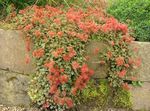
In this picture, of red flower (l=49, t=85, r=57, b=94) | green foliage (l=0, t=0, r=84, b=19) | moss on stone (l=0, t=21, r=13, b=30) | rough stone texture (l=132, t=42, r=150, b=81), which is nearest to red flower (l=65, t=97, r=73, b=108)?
red flower (l=49, t=85, r=57, b=94)

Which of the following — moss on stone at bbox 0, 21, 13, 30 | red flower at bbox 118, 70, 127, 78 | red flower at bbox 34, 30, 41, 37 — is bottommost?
red flower at bbox 118, 70, 127, 78

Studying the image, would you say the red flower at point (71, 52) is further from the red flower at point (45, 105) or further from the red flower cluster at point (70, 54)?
the red flower at point (45, 105)

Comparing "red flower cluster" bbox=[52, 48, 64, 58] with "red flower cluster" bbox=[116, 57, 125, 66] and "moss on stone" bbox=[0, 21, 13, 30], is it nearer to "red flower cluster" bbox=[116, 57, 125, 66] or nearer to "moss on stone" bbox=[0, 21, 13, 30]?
"red flower cluster" bbox=[116, 57, 125, 66]

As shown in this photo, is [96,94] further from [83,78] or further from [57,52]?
[57,52]

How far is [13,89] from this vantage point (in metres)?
4.59

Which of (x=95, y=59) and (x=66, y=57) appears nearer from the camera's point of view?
(x=66, y=57)

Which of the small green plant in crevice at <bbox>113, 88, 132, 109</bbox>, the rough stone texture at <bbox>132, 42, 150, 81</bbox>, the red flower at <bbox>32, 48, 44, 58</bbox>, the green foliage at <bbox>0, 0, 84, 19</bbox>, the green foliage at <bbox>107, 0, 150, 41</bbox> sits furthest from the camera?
the green foliage at <bbox>0, 0, 84, 19</bbox>

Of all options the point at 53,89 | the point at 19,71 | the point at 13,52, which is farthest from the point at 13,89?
the point at 53,89

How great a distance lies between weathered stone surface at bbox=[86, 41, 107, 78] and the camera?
4.31 metres

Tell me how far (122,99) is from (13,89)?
4.07ft

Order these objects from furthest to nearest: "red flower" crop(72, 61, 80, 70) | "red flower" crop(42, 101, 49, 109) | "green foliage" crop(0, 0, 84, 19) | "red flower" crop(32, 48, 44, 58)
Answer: "green foliage" crop(0, 0, 84, 19), "red flower" crop(42, 101, 49, 109), "red flower" crop(32, 48, 44, 58), "red flower" crop(72, 61, 80, 70)

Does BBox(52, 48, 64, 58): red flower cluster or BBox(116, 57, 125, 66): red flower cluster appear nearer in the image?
BBox(52, 48, 64, 58): red flower cluster

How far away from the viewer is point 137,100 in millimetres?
4543

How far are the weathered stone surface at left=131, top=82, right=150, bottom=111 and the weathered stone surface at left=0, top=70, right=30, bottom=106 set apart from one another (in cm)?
121
